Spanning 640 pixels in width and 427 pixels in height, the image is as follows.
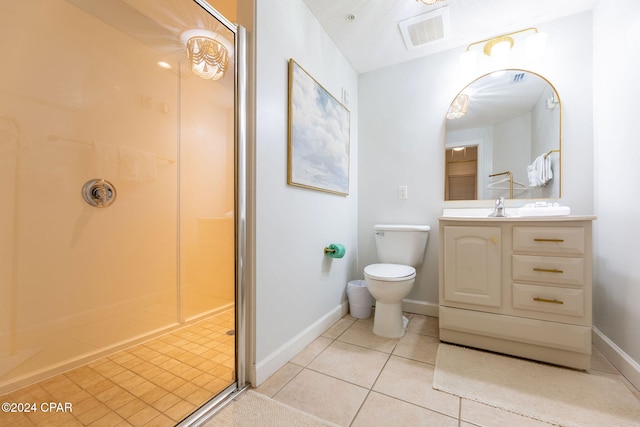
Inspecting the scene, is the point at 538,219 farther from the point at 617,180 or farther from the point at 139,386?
the point at 139,386

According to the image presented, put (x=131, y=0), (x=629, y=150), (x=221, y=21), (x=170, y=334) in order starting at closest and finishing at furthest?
(x=221, y=21) → (x=629, y=150) → (x=131, y=0) → (x=170, y=334)

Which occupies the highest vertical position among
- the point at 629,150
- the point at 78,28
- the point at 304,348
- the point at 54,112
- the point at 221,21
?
the point at 78,28

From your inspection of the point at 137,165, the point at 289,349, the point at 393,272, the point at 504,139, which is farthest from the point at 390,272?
the point at 137,165

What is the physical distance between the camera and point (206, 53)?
5.47 ft

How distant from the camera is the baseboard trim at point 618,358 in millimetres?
1249

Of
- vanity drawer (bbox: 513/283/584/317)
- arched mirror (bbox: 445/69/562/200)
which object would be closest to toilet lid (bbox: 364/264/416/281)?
vanity drawer (bbox: 513/283/584/317)

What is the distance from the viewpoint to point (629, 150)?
53.1 inches

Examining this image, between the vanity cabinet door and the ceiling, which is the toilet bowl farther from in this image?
the ceiling

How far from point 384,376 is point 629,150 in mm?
1720

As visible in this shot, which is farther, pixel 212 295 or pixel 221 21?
pixel 212 295

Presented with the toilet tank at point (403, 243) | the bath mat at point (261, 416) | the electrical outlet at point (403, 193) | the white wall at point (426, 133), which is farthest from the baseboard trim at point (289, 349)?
the electrical outlet at point (403, 193)

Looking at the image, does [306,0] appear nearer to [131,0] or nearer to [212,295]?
[131,0]

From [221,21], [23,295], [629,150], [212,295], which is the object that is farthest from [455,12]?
[23,295]

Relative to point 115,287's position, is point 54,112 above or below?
above
